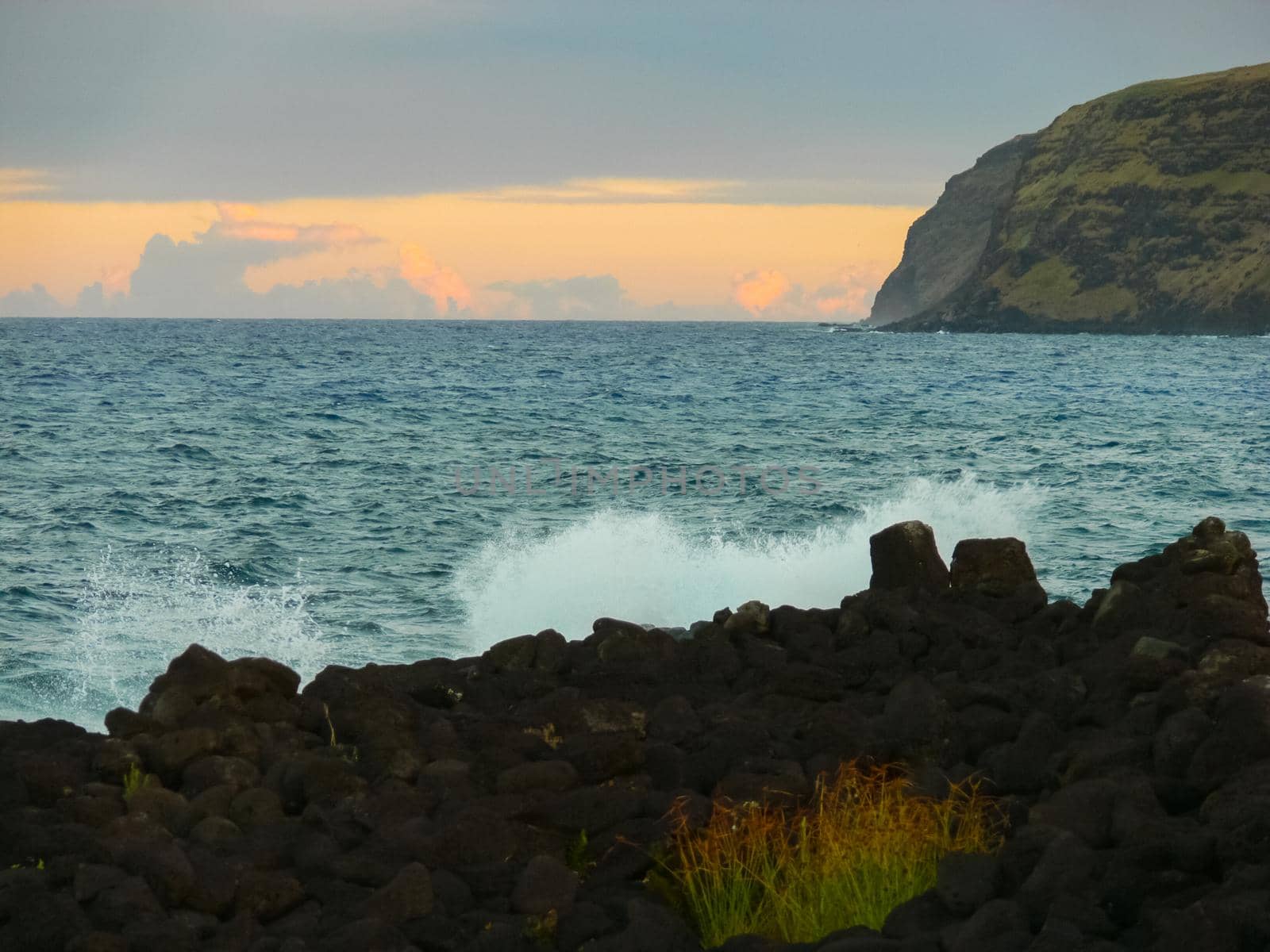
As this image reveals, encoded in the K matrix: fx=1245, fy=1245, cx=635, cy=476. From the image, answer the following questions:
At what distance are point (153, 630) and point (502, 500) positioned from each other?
32.1ft

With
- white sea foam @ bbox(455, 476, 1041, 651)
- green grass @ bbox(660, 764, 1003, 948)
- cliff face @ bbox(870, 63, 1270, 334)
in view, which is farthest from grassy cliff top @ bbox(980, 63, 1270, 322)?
green grass @ bbox(660, 764, 1003, 948)

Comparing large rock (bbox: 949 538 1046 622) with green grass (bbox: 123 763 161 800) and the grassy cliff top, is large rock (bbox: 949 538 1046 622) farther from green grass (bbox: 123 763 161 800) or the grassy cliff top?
the grassy cliff top

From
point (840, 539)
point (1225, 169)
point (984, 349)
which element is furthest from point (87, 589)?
point (1225, 169)

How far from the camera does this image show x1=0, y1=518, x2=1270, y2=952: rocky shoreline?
478cm

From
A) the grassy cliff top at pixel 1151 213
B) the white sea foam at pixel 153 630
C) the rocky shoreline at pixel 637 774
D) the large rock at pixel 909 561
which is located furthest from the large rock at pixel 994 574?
the grassy cliff top at pixel 1151 213

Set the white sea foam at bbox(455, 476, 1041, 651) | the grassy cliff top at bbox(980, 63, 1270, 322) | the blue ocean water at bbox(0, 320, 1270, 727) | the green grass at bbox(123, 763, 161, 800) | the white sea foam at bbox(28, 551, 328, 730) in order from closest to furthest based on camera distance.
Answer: the green grass at bbox(123, 763, 161, 800)
the white sea foam at bbox(28, 551, 328, 730)
the blue ocean water at bbox(0, 320, 1270, 727)
the white sea foam at bbox(455, 476, 1041, 651)
the grassy cliff top at bbox(980, 63, 1270, 322)

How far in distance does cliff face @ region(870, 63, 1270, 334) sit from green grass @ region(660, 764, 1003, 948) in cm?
15178

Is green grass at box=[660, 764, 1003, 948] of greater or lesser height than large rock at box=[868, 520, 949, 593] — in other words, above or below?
below

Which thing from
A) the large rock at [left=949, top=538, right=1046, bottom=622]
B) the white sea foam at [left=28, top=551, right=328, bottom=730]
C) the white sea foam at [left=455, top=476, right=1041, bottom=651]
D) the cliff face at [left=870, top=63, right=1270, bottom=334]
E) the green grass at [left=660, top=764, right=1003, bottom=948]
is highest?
the cliff face at [left=870, top=63, right=1270, bottom=334]

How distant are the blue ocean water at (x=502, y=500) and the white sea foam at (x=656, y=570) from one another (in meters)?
0.06

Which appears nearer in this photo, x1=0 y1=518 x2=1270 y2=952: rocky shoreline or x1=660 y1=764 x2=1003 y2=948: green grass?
x1=0 y1=518 x2=1270 y2=952: rocky shoreline

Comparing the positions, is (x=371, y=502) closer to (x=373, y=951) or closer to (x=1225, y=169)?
(x=373, y=951)

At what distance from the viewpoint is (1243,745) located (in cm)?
564

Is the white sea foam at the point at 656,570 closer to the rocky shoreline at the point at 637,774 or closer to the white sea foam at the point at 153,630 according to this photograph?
the white sea foam at the point at 153,630
